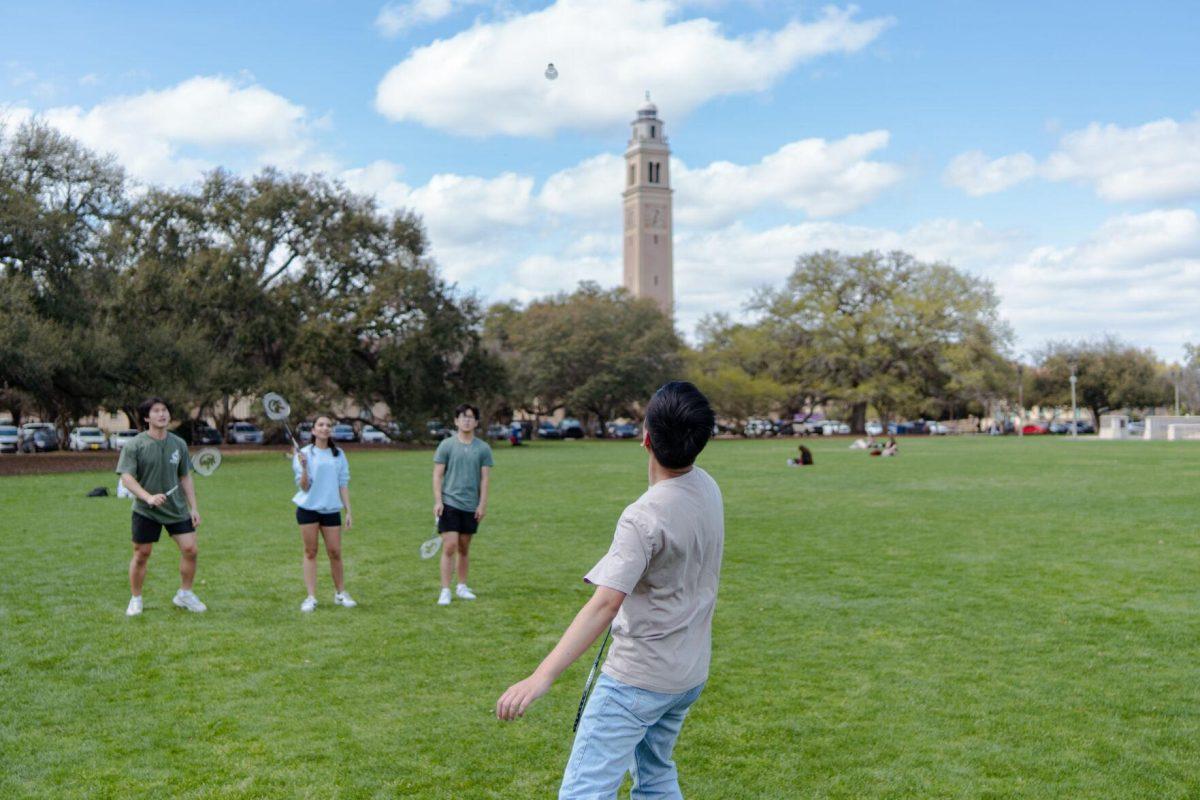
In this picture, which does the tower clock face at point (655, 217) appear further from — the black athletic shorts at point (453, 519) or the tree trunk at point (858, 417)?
the black athletic shorts at point (453, 519)

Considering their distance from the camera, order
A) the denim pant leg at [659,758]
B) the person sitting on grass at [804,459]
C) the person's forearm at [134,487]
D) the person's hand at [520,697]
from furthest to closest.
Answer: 1. the person sitting on grass at [804,459]
2. the person's forearm at [134,487]
3. the denim pant leg at [659,758]
4. the person's hand at [520,697]

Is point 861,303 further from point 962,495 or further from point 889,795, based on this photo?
point 889,795

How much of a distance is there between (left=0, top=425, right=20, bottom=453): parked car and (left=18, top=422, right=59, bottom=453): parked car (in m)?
0.55

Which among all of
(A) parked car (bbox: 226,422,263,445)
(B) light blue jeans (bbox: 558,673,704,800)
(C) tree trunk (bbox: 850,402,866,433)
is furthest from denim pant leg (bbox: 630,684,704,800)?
(C) tree trunk (bbox: 850,402,866,433)

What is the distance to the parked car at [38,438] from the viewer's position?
48469 mm

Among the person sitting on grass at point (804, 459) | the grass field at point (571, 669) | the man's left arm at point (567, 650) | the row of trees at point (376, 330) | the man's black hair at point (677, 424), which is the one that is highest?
the row of trees at point (376, 330)

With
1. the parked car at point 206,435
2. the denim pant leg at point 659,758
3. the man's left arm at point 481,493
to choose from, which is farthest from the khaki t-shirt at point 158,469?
the parked car at point 206,435

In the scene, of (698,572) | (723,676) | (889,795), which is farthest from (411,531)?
(698,572)

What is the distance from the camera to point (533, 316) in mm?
76125

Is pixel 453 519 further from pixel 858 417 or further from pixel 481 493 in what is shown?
pixel 858 417

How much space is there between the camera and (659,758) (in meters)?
3.56

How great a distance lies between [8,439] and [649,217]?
105 meters

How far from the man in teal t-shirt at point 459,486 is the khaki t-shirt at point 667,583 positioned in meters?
6.26

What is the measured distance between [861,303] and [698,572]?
78.4m
